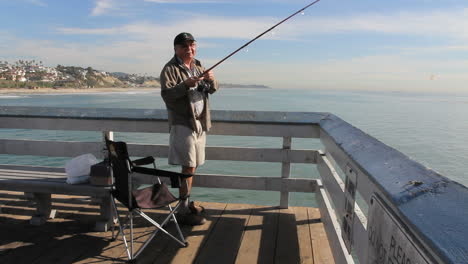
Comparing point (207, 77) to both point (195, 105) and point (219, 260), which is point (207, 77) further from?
point (219, 260)

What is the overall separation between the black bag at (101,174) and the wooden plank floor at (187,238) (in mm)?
352

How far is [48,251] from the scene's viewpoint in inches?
97.7

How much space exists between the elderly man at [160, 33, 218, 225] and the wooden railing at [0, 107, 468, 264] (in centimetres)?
38

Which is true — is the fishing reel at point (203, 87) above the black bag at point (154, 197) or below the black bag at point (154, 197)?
above

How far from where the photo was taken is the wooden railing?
26.8 inches

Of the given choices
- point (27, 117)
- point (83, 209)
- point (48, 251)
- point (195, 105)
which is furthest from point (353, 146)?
point (27, 117)

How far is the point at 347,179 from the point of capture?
1.61 metres

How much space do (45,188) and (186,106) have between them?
1.20 metres

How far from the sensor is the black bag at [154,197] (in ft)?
8.14

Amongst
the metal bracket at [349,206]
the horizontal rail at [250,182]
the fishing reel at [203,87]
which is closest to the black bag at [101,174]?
the horizontal rail at [250,182]

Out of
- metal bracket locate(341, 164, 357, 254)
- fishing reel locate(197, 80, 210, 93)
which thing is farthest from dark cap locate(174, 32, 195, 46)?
metal bracket locate(341, 164, 357, 254)

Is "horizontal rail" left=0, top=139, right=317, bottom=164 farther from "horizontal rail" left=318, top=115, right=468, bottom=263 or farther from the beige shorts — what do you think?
"horizontal rail" left=318, top=115, right=468, bottom=263

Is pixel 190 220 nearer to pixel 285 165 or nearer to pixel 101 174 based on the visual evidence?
pixel 101 174

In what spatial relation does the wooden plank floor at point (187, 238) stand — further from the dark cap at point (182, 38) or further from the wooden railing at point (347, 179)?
the dark cap at point (182, 38)
